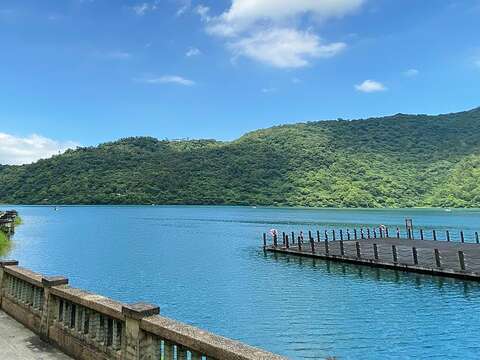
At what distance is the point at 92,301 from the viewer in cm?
645

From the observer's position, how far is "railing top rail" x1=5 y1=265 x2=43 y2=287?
8.30m

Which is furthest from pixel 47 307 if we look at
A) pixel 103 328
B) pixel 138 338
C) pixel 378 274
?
pixel 378 274

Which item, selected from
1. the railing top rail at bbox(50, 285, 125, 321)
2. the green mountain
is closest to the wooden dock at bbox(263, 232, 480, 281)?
the railing top rail at bbox(50, 285, 125, 321)

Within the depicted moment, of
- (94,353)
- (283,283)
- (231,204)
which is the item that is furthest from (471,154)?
(94,353)

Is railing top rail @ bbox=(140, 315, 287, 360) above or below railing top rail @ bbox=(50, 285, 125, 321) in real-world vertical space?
below

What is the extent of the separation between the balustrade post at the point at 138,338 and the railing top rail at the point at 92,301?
0.27 m

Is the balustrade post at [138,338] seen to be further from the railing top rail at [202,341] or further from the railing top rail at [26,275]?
the railing top rail at [26,275]

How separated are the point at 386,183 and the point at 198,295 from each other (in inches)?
6394

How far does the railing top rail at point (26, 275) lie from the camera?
27.2ft

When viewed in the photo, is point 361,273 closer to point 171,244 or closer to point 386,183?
point 171,244

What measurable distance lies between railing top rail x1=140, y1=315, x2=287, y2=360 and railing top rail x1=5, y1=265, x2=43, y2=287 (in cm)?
402

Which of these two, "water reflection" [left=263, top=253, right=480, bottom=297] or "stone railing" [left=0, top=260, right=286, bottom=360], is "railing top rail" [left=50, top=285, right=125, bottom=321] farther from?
"water reflection" [left=263, top=253, right=480, bottom=297]

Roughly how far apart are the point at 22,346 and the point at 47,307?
2.47ft

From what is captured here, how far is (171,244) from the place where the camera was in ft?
166
